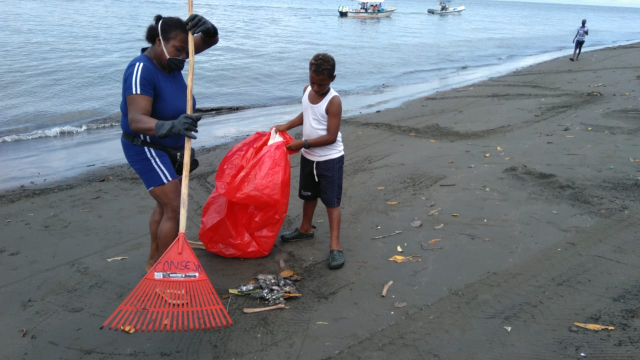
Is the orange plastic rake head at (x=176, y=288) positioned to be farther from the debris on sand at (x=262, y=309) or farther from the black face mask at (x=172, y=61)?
the black face mask at (x=172, y=61)

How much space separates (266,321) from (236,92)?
1099 cm

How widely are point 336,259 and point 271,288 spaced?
0.59 m

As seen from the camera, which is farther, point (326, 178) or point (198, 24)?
point (326, 178)

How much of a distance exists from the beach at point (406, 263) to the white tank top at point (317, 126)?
2.72 ft

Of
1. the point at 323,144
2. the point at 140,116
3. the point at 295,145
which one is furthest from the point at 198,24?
the point at 323,144

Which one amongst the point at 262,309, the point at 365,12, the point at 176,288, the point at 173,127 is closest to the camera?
the point at 173,127

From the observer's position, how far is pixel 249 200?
133 inches

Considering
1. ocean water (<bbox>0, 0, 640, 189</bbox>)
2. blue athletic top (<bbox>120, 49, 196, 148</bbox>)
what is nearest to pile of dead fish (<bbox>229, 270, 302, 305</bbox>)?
blue athletic top (<bbox>120, 49, 196, 148</bbox>)

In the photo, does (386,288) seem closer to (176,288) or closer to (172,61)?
(176,288)

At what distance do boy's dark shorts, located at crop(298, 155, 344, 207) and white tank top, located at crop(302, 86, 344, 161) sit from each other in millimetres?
50

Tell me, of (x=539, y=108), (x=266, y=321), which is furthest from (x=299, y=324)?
(x=539, y=108)

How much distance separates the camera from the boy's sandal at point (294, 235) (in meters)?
3.90

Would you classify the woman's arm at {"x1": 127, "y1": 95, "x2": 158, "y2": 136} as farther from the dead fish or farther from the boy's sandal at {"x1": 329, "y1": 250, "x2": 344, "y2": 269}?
the boy's sandal at {"x1": 329, "y1": 250, "x2": 344, "y2": 269}

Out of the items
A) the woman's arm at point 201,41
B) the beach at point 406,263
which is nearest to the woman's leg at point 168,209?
the beach at point 406,263
